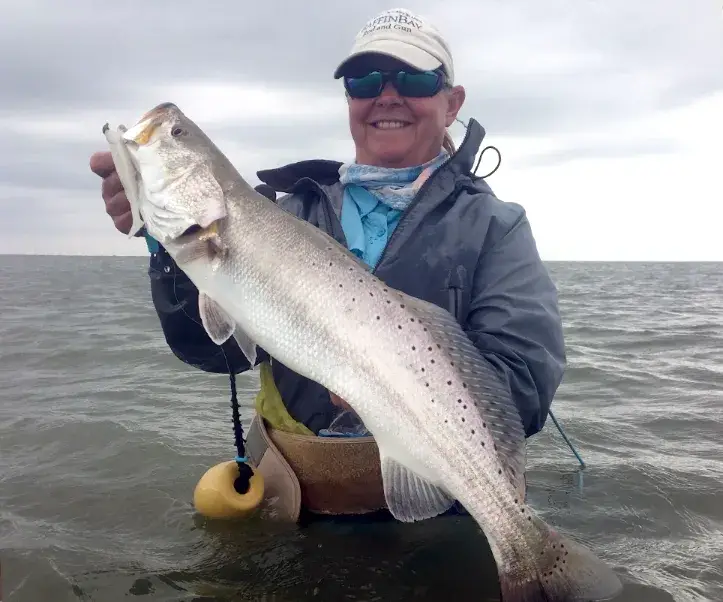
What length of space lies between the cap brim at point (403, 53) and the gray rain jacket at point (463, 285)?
53 cm

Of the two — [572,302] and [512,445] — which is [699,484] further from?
[572,302]

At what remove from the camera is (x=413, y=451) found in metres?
2.99

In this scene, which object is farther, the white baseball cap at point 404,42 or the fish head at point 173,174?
the white baseball cap at point 404,42

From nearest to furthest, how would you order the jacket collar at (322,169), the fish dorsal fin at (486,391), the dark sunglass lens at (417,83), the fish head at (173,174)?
the fish dorsal fin at (486,391) → the fish head at (173,174) → the dark sunglass lens at (417,83) → the jacket collar at (322,169)

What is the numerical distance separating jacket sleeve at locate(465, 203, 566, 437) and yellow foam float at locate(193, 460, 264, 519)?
1.73 metres

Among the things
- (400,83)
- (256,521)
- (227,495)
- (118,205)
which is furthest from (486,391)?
(118,205)

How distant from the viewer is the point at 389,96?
414 centimetres

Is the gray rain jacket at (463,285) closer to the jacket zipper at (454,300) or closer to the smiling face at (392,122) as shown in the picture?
the jacket zipper at (454,300)

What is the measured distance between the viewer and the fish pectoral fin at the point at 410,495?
307 centimetres

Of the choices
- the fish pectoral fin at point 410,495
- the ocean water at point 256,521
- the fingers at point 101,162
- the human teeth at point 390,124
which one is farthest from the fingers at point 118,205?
the ocean water at point 256,521

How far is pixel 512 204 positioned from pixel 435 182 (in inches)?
22.2

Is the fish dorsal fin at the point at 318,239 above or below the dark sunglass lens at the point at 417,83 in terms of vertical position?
below

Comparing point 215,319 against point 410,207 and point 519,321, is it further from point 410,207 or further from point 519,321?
point 519,321

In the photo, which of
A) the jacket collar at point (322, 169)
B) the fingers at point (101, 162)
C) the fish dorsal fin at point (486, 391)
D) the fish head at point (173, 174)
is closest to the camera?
the fish dorsal fin at point (486, 391)
